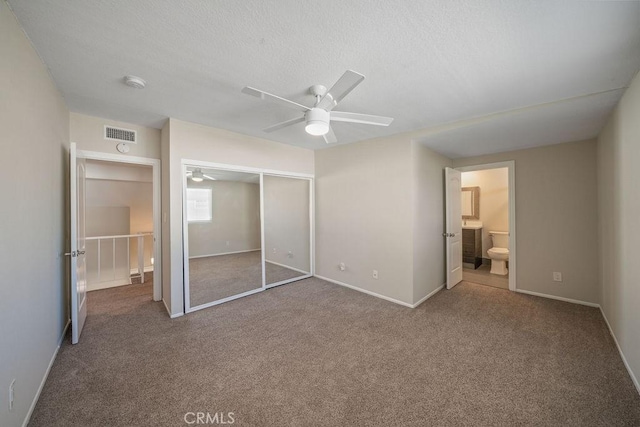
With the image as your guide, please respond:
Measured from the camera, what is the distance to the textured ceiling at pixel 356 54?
1.31 metres

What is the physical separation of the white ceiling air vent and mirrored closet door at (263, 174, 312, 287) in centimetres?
176

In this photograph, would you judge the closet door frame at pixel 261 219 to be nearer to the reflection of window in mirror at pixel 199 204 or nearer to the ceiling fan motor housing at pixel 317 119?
the reflection of window in mirror at pixel 199 204

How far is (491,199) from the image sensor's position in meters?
5.44

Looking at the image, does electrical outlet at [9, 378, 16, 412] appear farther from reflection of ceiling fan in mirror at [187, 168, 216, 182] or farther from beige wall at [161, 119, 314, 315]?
reflection of ceiling fan in mirror at [187, 168, 216, 182]

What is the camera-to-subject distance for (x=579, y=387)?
5.94ft

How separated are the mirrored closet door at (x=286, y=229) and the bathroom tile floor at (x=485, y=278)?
3007mm

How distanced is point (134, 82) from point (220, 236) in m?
2.42

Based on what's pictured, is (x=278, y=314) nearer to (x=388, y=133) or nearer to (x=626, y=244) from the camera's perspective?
(x=388, y=133)

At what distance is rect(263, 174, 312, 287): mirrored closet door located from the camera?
13.5ft

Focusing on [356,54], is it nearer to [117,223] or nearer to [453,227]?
[453,227]

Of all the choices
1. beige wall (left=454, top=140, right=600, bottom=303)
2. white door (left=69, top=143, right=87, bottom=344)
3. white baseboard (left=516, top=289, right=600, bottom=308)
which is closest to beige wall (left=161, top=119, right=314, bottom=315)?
white door (left=69, top=143, right=87, bottom=344)

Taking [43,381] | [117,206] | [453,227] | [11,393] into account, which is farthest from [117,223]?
[453,227]

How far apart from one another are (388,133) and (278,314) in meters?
2.81

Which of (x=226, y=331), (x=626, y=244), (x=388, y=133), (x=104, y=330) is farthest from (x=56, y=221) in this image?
(x=626, y=244)
